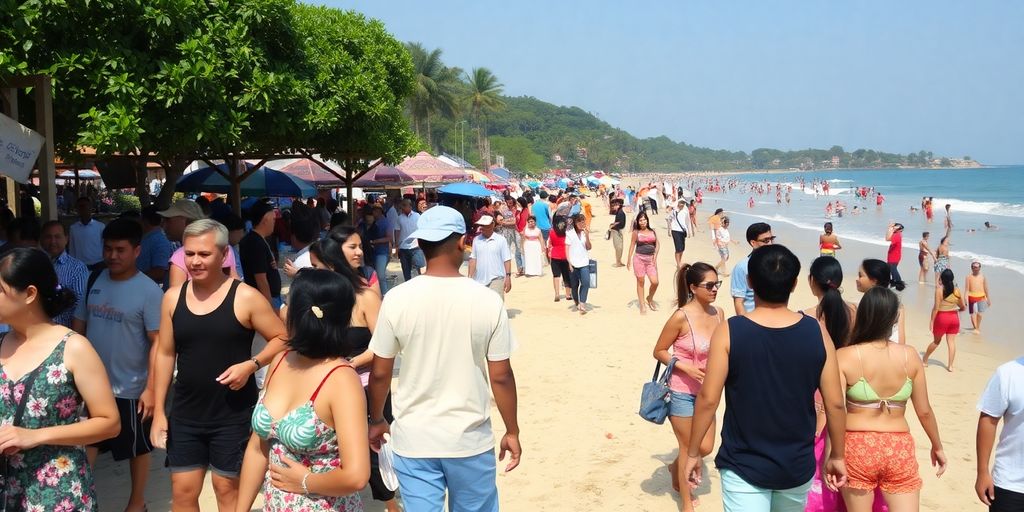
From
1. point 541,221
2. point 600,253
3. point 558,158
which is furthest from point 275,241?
point 558,158

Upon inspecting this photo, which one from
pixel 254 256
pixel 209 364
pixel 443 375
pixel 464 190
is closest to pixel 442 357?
pixel 443 375

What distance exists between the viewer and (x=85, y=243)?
8.15m

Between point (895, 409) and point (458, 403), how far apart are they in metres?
1.97

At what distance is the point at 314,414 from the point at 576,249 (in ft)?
29.5

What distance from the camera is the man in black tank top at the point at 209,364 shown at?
3.53 m

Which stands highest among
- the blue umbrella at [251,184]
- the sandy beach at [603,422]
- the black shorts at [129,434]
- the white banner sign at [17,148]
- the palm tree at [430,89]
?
the palm tree at [430,89]

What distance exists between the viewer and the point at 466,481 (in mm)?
3025

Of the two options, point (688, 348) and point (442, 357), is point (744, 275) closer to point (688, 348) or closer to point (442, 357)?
point (688, 348)

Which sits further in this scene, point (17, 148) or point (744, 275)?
point (744, 275)

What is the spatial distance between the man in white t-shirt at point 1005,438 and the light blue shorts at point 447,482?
6.67 feet

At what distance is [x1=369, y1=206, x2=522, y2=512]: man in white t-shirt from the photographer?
3014 millimetres

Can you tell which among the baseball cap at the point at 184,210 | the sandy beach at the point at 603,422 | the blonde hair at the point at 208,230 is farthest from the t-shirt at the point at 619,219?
the blonde hair at the point at 208,230

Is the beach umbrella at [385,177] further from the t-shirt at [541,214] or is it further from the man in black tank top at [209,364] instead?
the man in black tank top at [209,364]

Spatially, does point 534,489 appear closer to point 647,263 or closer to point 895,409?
point 895,409
